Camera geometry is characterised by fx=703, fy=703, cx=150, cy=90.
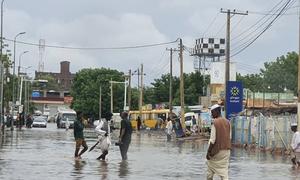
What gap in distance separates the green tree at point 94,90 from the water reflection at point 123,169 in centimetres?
9189

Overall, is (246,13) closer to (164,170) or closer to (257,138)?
(257,138)

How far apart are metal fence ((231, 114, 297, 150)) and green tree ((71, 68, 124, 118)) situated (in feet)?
239

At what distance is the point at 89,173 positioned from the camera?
18.6 meters

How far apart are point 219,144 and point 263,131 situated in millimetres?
24303

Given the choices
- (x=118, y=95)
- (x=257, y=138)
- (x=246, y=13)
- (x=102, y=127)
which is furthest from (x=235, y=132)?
(x=118, y=95)

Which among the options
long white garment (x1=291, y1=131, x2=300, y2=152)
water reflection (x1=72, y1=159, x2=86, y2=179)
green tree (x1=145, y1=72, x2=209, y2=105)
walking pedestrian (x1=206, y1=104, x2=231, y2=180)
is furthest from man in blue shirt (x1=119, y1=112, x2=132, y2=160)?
green tree (x1=145, y1=72, x2=209, y2=105)

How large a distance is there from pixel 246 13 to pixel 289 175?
3252 centimetres

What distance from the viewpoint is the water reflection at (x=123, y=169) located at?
18681 mm

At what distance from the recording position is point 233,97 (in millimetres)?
46062

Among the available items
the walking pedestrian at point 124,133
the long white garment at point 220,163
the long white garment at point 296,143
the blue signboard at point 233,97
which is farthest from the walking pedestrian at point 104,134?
the blue signboard at point 233,97

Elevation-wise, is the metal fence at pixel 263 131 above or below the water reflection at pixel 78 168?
above

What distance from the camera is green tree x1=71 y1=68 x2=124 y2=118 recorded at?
383ft

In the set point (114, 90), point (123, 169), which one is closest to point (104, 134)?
point (123, 169)

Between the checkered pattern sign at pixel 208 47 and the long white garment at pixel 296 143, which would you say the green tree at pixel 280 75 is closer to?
the checkered pattern sign at pixel 208 47
